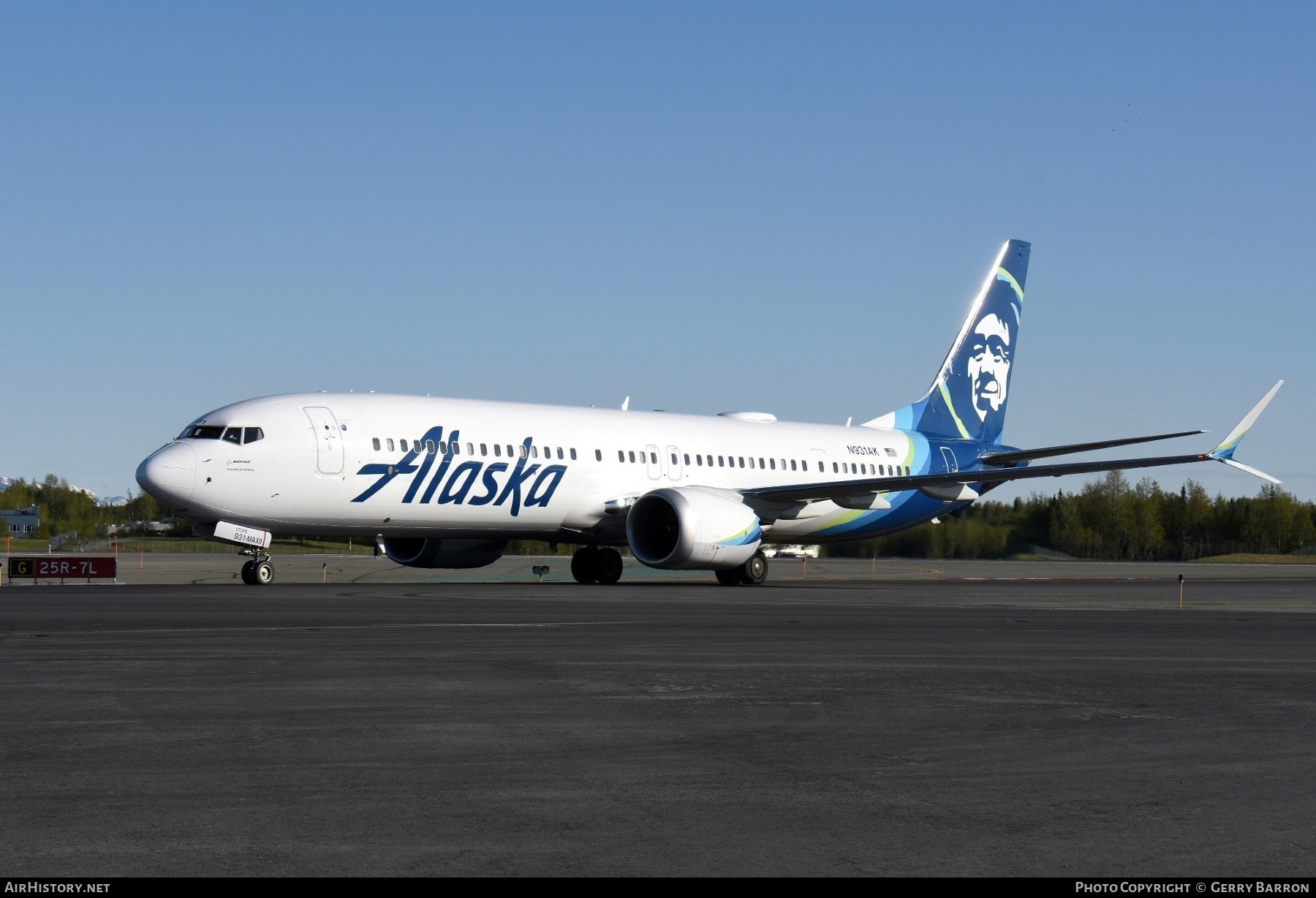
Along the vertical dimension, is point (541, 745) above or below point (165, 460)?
below

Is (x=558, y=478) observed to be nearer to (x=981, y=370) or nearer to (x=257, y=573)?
(x=257, y=573)

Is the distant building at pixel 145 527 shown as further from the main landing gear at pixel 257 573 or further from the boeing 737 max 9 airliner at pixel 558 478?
the main landing gear at pixel 257 573

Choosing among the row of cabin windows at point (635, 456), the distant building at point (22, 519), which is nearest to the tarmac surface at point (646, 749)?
the row of cabin windows at point (635, 456)

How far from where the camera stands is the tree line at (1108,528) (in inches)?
2117

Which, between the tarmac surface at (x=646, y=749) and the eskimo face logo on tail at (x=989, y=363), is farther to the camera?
the eskimo face logo on tail at (x=989, y=363)

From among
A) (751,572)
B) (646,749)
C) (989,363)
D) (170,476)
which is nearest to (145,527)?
(170,476)

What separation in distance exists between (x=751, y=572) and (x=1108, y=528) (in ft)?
119

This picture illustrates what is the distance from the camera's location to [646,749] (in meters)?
8.66

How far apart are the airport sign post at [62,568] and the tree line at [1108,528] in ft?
20.9

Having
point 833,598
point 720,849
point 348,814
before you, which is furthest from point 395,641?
point 833,598

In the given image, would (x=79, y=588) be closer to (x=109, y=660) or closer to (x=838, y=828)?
(x=109, y=660)
